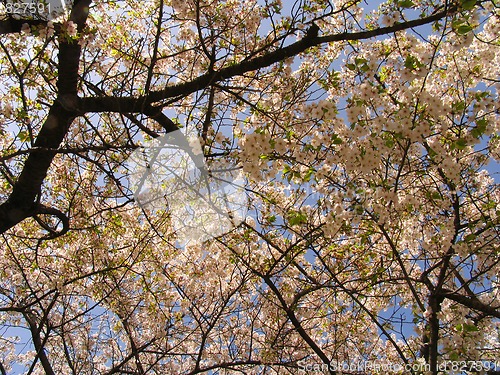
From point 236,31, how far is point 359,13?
89.6 inches

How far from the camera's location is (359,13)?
236 inches

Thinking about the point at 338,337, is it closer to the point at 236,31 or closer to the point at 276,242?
the point at 276,242

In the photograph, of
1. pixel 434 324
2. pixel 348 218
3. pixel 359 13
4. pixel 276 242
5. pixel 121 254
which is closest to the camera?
A: pixel 348 218

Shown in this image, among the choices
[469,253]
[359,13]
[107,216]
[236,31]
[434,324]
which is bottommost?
[434,324]

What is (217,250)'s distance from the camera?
22.2 feet

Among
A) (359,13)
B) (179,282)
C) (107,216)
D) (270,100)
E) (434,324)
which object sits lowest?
(434,324)

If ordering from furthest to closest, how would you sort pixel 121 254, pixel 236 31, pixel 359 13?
pixel 121 254 → pixel 359 13 → pixel 236 31

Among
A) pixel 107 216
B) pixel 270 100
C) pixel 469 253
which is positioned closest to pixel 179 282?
pixel 107 216

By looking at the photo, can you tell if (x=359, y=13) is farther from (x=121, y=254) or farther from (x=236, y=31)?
Result: (x=121, y=254)

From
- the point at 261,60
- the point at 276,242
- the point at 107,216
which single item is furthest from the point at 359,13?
the point at 107,216

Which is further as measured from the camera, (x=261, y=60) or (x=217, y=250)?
(x=217, y=250)

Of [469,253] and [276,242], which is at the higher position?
[276,242]

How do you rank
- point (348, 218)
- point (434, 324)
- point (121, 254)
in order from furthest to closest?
1. point (121, 254)
2. point (434, 324)
3. point (348, 218)

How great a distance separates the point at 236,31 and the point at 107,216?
11.4ft
